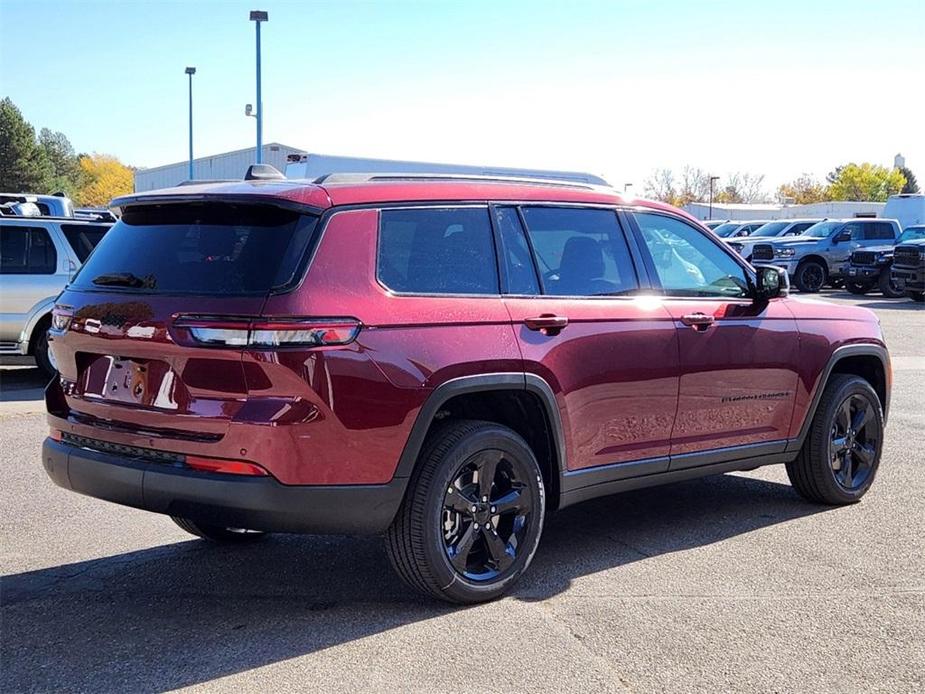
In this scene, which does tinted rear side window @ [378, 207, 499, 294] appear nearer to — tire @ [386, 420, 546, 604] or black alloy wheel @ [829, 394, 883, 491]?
tire @ [386, 420, 546, 604]

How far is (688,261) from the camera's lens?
19.4 feet

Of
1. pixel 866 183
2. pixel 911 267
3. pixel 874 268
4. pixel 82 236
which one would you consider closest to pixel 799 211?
pixel 866 183

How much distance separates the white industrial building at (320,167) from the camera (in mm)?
12789

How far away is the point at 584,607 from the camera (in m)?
4.66

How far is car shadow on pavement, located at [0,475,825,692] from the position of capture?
400cm

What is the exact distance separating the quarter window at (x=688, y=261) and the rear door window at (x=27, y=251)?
8.21 metres

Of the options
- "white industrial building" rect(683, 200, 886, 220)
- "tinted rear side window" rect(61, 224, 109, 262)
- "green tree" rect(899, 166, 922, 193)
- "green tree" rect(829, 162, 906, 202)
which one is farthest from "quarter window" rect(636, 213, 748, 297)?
"green tree" rect(899, 166, 922, 193)

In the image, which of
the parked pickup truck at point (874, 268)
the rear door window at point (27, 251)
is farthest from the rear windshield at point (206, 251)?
the parked pickup truck at point (874, 268)

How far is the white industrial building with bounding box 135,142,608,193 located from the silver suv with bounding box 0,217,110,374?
1751mm

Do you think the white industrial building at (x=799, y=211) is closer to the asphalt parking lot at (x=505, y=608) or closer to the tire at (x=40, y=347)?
the tire at (x=40, y=347)

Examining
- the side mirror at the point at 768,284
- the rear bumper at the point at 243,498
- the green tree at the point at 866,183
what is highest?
the green tree at the point at 866,183

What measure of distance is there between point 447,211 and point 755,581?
226 centimetres

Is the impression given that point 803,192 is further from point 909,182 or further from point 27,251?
point 27,251

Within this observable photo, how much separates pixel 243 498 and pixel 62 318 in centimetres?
137
